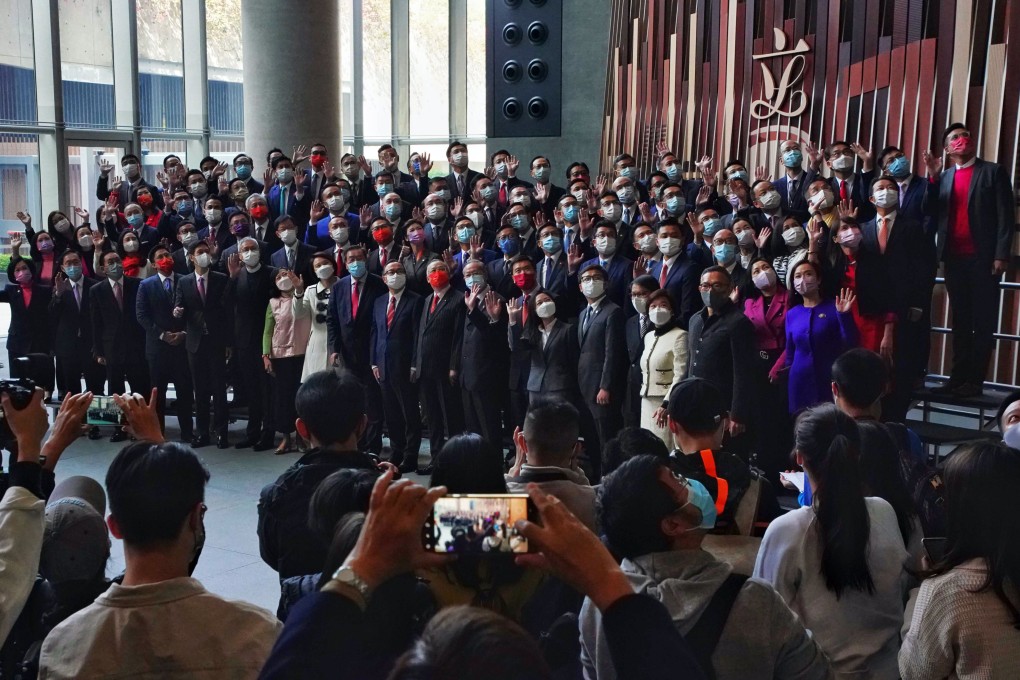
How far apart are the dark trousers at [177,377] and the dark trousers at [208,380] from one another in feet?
0.28

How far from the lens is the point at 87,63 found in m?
14.9

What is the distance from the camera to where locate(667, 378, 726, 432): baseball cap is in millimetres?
3436

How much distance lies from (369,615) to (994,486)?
1245mm

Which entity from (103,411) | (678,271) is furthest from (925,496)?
(678,271)

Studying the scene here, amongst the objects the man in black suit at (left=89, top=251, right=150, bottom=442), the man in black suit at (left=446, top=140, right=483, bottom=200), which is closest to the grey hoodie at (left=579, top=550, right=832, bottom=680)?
the man in black suit at (left=89, top=251, right=150, bottom=442)

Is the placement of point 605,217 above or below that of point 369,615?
above

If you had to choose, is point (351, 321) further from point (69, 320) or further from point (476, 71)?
point (476, 71)

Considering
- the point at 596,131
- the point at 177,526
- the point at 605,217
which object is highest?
the point at 596,131

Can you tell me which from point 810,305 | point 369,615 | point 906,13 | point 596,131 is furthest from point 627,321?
point 596,131

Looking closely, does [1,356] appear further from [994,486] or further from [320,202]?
[994,486]

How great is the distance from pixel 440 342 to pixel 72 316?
136 inches

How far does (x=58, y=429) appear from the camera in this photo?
2680mm

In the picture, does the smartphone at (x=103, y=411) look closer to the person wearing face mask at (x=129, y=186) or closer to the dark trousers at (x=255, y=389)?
the dark trousers at (x=255, y=389)

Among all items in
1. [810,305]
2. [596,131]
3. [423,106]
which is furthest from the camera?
[423,106]
